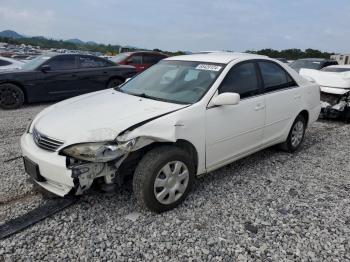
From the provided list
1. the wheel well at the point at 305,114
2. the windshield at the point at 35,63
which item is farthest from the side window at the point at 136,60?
the wheel well at the point at 305,114

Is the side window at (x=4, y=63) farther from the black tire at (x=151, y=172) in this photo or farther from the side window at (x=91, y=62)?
the black tire at (x=151, y=172)

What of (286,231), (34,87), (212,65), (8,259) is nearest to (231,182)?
(286,231)

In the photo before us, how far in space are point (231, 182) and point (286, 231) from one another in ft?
3.63

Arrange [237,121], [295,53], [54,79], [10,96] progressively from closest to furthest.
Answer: [237,121], [10,96], [54,79], [295,53]

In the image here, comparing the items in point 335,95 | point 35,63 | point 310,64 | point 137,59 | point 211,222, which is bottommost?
point 211,222

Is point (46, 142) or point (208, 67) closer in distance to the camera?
point (46, 142)

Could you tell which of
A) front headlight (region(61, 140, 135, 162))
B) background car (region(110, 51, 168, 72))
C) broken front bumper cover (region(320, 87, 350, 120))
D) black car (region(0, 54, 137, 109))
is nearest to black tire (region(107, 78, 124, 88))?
black car (region(0, 54, 137, 109))

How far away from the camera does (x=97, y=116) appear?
331 centimetres

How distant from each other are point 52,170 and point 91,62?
7.13m

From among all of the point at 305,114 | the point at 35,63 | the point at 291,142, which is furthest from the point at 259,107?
the point at 35,63

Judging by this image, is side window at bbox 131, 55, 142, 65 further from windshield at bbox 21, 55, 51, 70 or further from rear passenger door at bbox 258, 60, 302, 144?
rear passenger door at bbox 258, 60, 302, 144

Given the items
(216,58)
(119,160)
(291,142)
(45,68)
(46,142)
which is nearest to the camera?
(119,160)

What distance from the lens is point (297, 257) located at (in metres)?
2.78

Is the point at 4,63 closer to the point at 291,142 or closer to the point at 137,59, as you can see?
the point at 137,59
